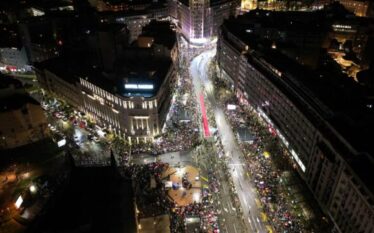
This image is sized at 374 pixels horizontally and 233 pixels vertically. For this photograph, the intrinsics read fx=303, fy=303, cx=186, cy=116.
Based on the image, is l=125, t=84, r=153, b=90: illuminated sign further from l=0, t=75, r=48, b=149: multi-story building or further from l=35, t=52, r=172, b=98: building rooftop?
l=0, t=75, r=48, b=149: multi-story building

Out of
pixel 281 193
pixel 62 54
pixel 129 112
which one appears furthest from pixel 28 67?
pixel 281 193

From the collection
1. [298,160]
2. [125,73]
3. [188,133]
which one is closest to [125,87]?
[125,73]

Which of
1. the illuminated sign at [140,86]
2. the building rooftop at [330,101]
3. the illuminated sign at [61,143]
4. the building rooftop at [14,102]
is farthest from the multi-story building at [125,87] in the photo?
the building rooftop at [330,101]

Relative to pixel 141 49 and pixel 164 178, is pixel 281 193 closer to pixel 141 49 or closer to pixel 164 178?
pixel 164 178

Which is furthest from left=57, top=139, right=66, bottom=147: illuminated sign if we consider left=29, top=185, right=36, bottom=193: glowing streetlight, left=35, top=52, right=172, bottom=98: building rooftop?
left=35, top=52, right=172, bottom=98: building rooftop

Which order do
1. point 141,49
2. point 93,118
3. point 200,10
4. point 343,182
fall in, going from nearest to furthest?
point 343,182
point 93,118
point 141,49
point 200,10

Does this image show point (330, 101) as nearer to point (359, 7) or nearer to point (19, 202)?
point (19, 202)
